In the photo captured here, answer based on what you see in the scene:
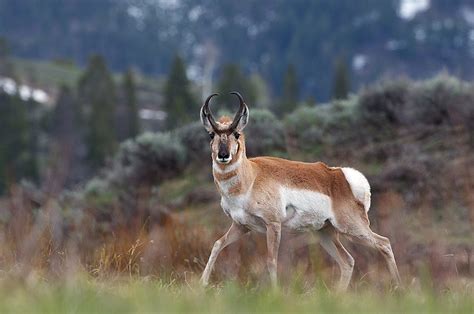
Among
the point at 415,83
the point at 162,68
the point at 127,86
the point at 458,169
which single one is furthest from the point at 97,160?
the point at 162,68

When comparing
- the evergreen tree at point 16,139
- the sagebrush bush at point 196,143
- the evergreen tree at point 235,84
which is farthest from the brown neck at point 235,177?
the evergreen tree at point 235,84

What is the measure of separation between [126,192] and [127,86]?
48.9m

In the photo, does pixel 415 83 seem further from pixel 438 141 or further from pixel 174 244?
pixel 174 244

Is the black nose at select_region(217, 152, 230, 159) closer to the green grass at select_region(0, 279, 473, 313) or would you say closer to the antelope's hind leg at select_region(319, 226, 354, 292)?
the antelope's hind leg at select_region(319, 226, 354, 292)

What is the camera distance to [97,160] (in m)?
60.0

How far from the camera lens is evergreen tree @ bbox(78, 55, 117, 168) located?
197 feet

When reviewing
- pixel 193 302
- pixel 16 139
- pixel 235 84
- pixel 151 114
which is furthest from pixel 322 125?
pixel 151 114

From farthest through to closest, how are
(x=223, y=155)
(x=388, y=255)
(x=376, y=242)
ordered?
(x=376, y=242), (x=388, y=255), (x=223, y=155)

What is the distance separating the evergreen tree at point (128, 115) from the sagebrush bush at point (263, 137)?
42553 millimetres

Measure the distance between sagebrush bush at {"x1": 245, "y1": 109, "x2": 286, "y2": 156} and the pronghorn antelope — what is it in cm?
1021

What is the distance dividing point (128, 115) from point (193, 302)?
60500 millimetres

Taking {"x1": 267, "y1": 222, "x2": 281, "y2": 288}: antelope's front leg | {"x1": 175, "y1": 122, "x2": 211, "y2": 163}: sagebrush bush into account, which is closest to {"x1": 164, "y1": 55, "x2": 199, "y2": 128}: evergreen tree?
{"x1": 175, "y1": 122, "x2": 211, "y2": 163}: sagebrush bush

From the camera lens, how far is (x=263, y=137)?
68.8ft

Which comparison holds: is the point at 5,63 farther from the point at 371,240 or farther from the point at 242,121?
the point at 242,121
